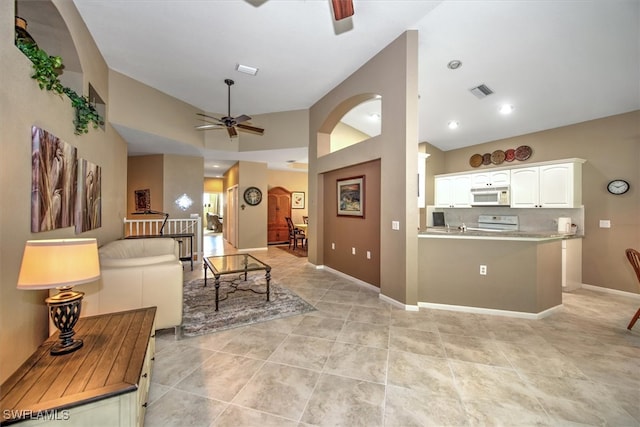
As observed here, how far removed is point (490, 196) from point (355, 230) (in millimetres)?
3029

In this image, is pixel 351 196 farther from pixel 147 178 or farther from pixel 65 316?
pixel 147 178

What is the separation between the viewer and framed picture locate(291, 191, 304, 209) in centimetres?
960

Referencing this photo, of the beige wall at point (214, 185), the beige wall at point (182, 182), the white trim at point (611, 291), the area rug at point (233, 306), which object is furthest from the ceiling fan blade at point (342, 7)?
the beige wall at point (214, 185)

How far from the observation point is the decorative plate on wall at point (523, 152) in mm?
4898

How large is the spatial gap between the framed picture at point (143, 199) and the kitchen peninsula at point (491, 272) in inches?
258

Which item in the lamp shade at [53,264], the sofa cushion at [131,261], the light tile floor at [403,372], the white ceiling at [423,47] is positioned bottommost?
the light tile floor at [403,372]

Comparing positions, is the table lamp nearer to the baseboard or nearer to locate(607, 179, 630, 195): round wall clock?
the baseboard

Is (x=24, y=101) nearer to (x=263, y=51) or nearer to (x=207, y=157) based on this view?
(x=263, y=51)

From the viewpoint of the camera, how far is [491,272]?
308 centimetres

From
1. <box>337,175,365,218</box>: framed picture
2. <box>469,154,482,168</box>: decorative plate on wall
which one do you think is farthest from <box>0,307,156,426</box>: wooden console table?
<box>469,154,482,168</box>: decorative plate on wall

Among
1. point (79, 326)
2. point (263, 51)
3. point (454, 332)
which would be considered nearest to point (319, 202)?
point (263, 51)

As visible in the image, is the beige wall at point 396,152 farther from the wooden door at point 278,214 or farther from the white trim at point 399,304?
the wooden door at point 278,214

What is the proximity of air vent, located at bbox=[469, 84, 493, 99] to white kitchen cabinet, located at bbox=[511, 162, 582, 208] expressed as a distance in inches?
66.0

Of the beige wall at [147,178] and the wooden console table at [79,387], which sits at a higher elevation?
the beige wall at [147,178]
